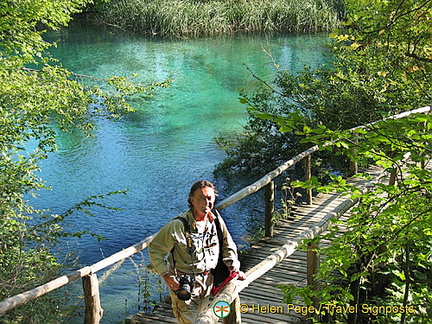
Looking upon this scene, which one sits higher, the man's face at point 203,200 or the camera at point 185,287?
the man's face at point 203,200

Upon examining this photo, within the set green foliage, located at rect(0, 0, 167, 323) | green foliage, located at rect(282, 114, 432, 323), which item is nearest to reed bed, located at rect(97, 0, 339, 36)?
green foliage, located at rect(0, 0, 167, 323)

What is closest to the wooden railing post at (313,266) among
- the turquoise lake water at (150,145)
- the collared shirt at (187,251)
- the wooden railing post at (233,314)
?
the collared shirt at (187,251)

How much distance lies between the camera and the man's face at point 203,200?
346cm

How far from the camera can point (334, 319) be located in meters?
4.90

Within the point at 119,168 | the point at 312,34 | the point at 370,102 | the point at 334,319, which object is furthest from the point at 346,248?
the point at 312,34

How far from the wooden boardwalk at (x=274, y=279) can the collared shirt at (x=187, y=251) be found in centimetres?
102

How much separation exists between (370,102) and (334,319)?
5.34 m

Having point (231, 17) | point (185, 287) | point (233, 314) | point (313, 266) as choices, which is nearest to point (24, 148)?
point (313, 266)

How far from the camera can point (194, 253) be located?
352 cm

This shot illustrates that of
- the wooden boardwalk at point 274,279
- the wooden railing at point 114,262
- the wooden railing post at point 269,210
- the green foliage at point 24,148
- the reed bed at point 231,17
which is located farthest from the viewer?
the reed bed at point 231,17

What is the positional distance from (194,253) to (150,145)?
32.6ft

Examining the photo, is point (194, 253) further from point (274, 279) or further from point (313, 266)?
point (274, 279)

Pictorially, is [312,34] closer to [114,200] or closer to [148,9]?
[148,9]

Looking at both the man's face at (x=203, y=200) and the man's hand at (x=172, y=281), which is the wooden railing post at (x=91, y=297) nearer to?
the man's hand at (x=172, y=281)
